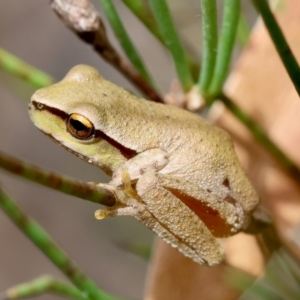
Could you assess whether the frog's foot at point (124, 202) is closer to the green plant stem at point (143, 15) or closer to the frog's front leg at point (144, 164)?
the frog's front leg at point (144, 164)

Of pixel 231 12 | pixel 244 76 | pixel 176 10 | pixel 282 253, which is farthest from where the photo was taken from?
pixel 176 10

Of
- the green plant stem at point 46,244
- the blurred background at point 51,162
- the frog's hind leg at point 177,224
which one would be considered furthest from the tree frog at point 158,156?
the blurred background at point 51,162

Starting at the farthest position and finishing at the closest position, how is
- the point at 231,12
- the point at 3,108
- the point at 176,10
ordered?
the point at 3,108 → the point at 176,10 → the point at 231,12

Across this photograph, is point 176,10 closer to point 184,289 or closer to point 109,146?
point 109,146

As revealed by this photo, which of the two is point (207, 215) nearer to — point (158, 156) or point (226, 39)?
→ point (158, 156)

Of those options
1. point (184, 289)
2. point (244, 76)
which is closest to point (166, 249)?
point (184, 289)

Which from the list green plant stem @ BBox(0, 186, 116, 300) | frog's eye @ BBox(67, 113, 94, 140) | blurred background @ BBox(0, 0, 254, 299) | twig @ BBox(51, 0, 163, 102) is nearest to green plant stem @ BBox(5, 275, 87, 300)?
green plant stem @ BBox(0, 186, 116, 300)
